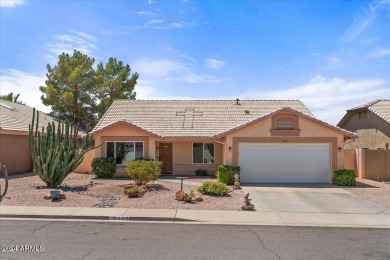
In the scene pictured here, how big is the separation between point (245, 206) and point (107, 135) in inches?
514

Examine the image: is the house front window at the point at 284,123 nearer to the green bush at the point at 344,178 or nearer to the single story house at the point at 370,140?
→ the green bush at the point at 344,178

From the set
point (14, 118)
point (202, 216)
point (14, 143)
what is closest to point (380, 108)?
point (202, 216)

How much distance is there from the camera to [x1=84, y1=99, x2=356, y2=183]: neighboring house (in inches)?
806

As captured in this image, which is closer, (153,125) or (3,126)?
(3,126)

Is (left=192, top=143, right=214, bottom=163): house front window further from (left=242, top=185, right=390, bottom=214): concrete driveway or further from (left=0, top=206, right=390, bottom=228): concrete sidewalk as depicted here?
(left=0, top=206, right=390, bottom=228): concrete sidewalk

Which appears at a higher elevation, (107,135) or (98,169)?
(107,135)

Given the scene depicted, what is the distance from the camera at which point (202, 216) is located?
11062mm

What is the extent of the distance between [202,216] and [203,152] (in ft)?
43.6

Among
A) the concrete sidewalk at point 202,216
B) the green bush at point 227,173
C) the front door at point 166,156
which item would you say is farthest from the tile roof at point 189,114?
the concrete sidewalk at point 202,216

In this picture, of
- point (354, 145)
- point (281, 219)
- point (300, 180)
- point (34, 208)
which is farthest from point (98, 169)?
point (354, 145)

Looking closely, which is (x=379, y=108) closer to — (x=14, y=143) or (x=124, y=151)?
(x=124, y=151)

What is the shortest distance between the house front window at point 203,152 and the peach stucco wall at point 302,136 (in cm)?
365

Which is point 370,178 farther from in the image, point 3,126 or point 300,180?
point 3,126

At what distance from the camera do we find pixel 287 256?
7.42 meters
